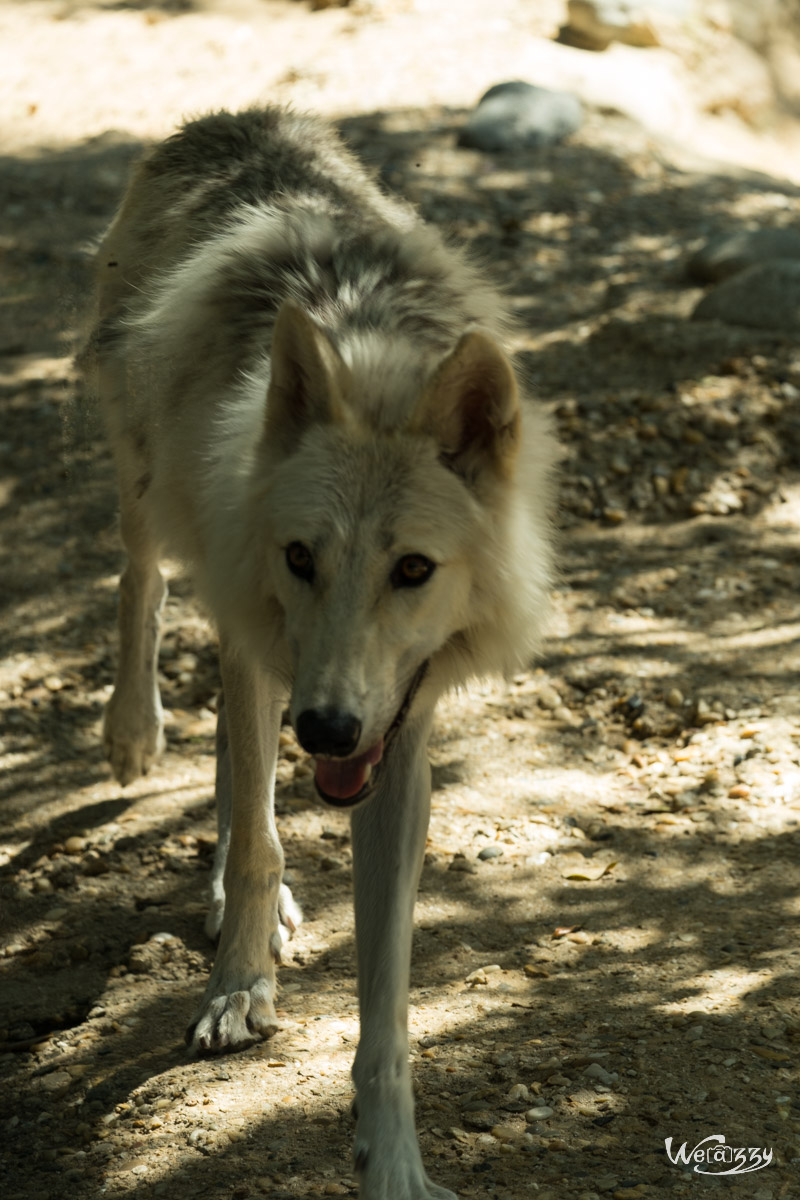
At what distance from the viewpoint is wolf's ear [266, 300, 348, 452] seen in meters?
2.94

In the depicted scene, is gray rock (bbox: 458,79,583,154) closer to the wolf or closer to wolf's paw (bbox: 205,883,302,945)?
the wolf

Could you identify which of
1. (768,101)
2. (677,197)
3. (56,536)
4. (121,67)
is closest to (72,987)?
(56,536)

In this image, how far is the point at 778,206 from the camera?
1084 cm

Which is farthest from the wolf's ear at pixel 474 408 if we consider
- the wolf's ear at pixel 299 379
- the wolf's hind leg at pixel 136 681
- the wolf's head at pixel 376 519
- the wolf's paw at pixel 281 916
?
the wolf's hind leg at pixel 136 681

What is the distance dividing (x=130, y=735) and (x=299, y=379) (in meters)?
2.46

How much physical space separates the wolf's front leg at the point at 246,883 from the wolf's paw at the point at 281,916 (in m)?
0.39

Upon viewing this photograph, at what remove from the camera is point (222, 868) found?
4.35 m

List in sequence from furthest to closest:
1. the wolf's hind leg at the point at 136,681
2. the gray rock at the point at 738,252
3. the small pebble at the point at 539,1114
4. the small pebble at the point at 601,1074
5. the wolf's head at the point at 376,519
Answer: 1. the gray rock at the point at 738,252
2. the wolf's hind leg at the point at 136,681
3. the small pebble at the point at 601,1074
4. the small pebble at the point at 539,1114
5. the wolf's head at the point at 376,519

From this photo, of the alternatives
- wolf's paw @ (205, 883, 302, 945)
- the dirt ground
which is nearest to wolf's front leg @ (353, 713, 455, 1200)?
the dirt ground

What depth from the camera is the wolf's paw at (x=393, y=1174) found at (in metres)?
2.84

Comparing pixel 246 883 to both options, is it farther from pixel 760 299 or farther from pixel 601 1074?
A: pixel 760 299

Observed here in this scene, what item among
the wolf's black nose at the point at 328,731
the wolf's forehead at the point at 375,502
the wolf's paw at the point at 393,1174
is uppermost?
the wolf's forehead at the point at 375,502

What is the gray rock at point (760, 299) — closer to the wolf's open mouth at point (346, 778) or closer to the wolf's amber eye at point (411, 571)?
the wolf's amber eye at point (411, 571)

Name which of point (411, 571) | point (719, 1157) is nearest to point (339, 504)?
point (411, 571)
